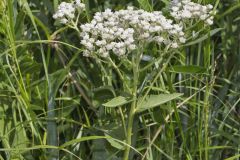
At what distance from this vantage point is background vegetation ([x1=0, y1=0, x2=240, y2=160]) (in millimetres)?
1902

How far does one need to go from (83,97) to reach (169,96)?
524 mm

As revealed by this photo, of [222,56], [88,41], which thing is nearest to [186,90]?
[222,56]

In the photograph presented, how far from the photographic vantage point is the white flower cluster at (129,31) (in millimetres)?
1654

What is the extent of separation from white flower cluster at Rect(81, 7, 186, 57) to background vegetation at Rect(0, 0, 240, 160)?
139 millimetres

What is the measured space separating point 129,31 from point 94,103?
16.1 inches

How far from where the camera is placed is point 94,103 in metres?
1.95

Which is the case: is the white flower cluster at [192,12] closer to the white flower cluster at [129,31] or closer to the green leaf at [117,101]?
the white flower cluster at [129,31]

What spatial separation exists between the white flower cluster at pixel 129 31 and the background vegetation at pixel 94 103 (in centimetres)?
14

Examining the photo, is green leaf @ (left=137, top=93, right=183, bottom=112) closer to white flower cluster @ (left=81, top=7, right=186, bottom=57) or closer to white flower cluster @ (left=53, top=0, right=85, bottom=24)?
white flower cluster @ (left=81, top=7, right=186, bottom=57)

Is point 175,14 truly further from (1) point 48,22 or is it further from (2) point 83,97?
(1) point 48,22

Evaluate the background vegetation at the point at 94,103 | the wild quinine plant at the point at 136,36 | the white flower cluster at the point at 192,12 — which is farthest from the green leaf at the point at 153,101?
the white flower cluster at the point at 192,12

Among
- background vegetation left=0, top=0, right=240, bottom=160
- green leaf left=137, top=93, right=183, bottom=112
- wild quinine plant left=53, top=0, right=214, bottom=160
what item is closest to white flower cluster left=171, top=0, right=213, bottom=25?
wild quinine plant left=53, top=0, right=214, bottom=160

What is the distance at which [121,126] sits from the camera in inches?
74.0

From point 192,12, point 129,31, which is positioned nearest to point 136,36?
point 129,31
